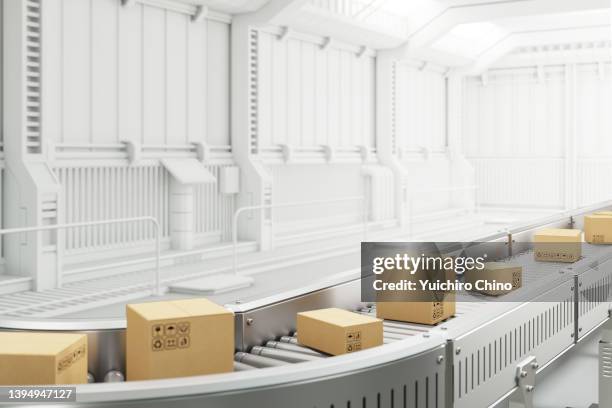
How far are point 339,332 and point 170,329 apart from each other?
26.1 inches

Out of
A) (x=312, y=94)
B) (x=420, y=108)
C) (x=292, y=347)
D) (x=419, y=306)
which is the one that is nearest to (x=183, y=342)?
(x=292, y=347)

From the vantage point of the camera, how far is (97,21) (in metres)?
9.27

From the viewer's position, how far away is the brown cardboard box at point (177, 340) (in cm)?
236

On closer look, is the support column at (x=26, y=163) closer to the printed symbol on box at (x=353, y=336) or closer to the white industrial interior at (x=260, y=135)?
the white industrial interior at (x=260, y=135)

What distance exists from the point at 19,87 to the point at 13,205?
1.24 meters

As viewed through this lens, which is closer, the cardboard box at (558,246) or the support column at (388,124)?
the cardboard box at (558,246)

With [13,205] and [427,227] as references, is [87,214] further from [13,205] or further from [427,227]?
[427,227]

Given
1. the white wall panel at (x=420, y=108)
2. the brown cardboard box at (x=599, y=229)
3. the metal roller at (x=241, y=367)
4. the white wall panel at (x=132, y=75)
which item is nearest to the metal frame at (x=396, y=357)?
the metal roller at (x=241, y=367)

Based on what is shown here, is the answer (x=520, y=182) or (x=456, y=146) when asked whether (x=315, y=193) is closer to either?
(x=456, y=146)

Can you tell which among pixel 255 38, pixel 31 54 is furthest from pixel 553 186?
pixel 31 54

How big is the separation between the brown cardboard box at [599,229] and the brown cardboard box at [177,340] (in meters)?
3.22

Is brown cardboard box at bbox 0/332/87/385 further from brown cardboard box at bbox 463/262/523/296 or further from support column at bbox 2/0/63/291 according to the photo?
support column at bbox 2/0/63/291

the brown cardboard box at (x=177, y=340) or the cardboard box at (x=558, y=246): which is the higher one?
the cardboard box at (x=558, y=246)

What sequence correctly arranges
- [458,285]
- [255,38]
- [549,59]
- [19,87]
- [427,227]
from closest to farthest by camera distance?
[458,285], [19,87], [255,38], [427,227], [549,59]
